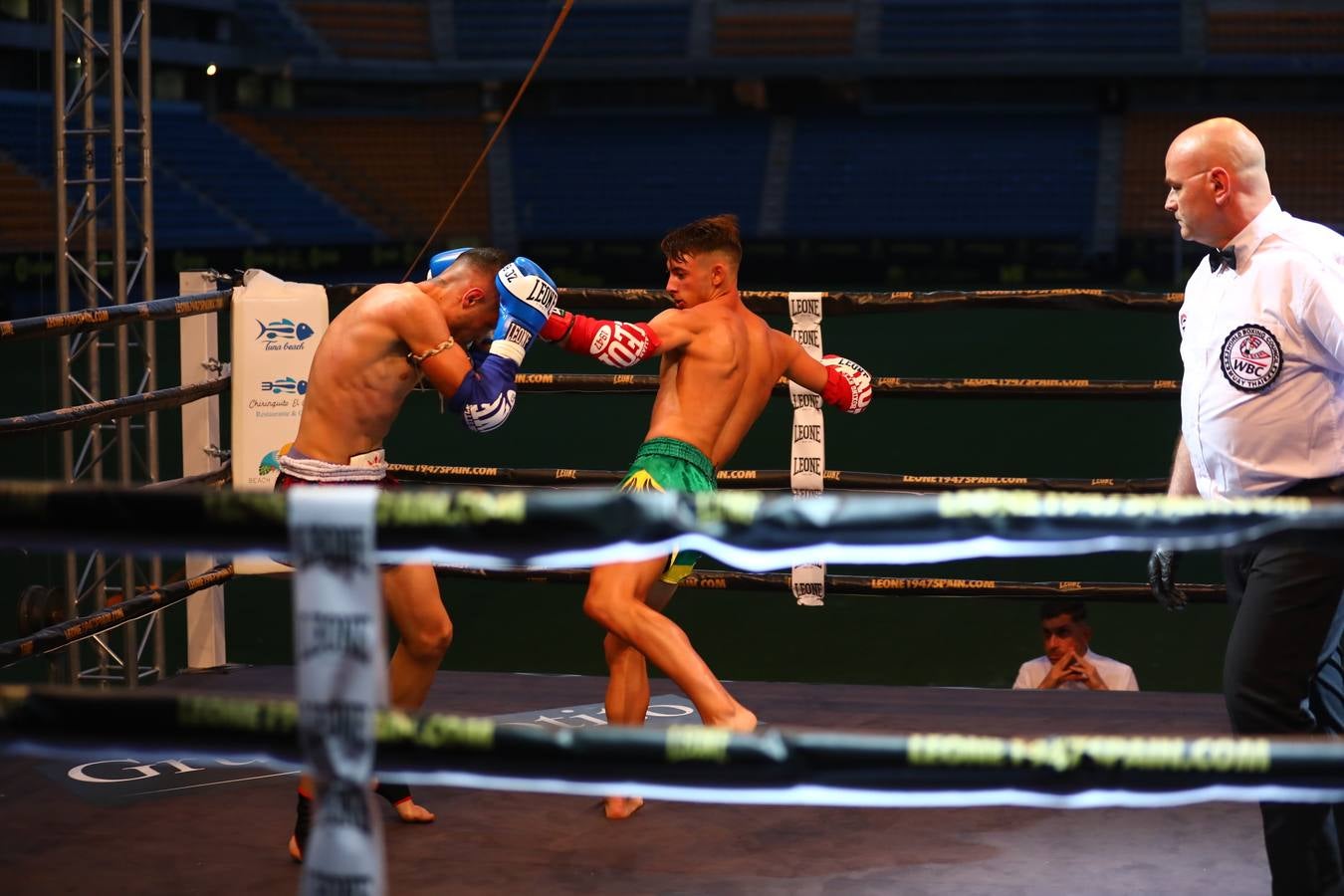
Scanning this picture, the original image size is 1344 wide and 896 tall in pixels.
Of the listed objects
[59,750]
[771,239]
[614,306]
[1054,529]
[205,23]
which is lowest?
[59,750]

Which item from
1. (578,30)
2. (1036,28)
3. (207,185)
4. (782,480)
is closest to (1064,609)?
(782,480)

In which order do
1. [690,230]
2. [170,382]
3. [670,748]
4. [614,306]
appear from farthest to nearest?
[170,382], [614,306], [690,230], [670,748]

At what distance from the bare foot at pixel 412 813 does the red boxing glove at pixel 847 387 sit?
4.38 ft

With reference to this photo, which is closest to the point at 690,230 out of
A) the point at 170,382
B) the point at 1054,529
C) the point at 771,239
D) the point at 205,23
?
the point at 1054,529

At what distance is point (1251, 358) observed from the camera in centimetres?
257

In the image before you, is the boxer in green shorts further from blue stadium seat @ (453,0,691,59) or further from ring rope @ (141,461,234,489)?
blue stadium seat @ (453,0,691,59)

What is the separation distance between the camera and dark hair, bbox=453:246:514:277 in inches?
135

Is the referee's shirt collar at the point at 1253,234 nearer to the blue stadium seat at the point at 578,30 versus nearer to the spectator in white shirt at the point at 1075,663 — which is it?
the spectator in white shirt at the point at 1075,663

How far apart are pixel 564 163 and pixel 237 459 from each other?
21.5 metres

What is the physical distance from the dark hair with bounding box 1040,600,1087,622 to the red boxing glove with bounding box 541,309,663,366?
154 cm

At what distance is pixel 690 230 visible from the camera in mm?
3537

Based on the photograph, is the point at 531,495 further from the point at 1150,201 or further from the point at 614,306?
the point at 1150,201

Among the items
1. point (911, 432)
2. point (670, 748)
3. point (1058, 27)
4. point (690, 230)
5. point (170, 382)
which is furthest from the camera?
point (1058, 27)

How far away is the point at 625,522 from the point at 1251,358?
1587mm
